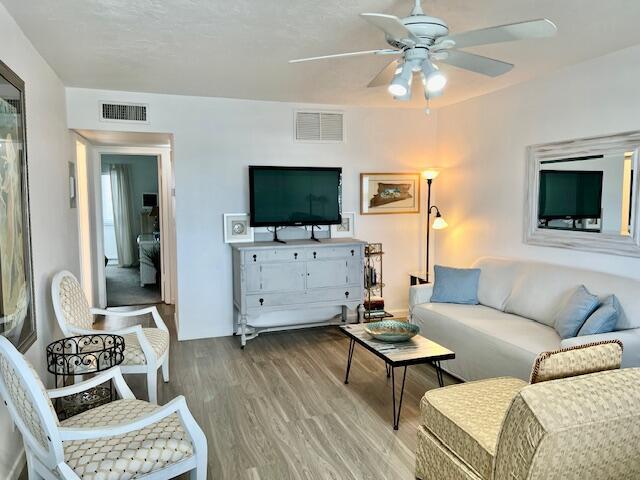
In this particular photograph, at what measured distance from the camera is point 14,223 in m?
2.46

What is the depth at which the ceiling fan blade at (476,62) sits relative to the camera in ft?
8.10

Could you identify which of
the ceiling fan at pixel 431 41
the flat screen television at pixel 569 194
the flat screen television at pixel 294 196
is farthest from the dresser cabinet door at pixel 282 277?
the ceiling fan at pixel 431 41

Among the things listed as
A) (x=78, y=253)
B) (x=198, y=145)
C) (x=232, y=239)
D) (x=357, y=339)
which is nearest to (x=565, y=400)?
(x=357, y=339)

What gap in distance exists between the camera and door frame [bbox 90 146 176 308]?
5.83 m

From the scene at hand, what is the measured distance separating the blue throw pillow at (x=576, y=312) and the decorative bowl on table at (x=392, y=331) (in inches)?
37.7

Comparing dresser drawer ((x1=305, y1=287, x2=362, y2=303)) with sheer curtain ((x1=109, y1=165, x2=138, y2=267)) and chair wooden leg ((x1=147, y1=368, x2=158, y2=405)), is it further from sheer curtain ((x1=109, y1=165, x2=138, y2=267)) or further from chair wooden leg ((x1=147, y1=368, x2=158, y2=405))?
sheer curtain ((x1=109, y1=165, x2=138, y2=267))

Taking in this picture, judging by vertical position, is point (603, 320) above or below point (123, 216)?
below

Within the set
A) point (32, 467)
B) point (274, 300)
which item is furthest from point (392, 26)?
point (274, 300)

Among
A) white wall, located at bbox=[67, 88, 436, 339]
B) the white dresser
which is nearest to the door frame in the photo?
white wall, located at bbox=[67, 88, 436, 339]

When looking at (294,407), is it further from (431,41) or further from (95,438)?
(431,41)

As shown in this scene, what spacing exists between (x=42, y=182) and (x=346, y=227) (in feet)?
9.93

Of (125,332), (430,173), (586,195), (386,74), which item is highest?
(386,74)

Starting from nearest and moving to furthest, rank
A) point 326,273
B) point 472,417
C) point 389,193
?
point 472,417, point 326,273, point 389,193

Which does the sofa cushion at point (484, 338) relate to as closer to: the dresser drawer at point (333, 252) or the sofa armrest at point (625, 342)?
the sofa armrest at point (625, 342)
